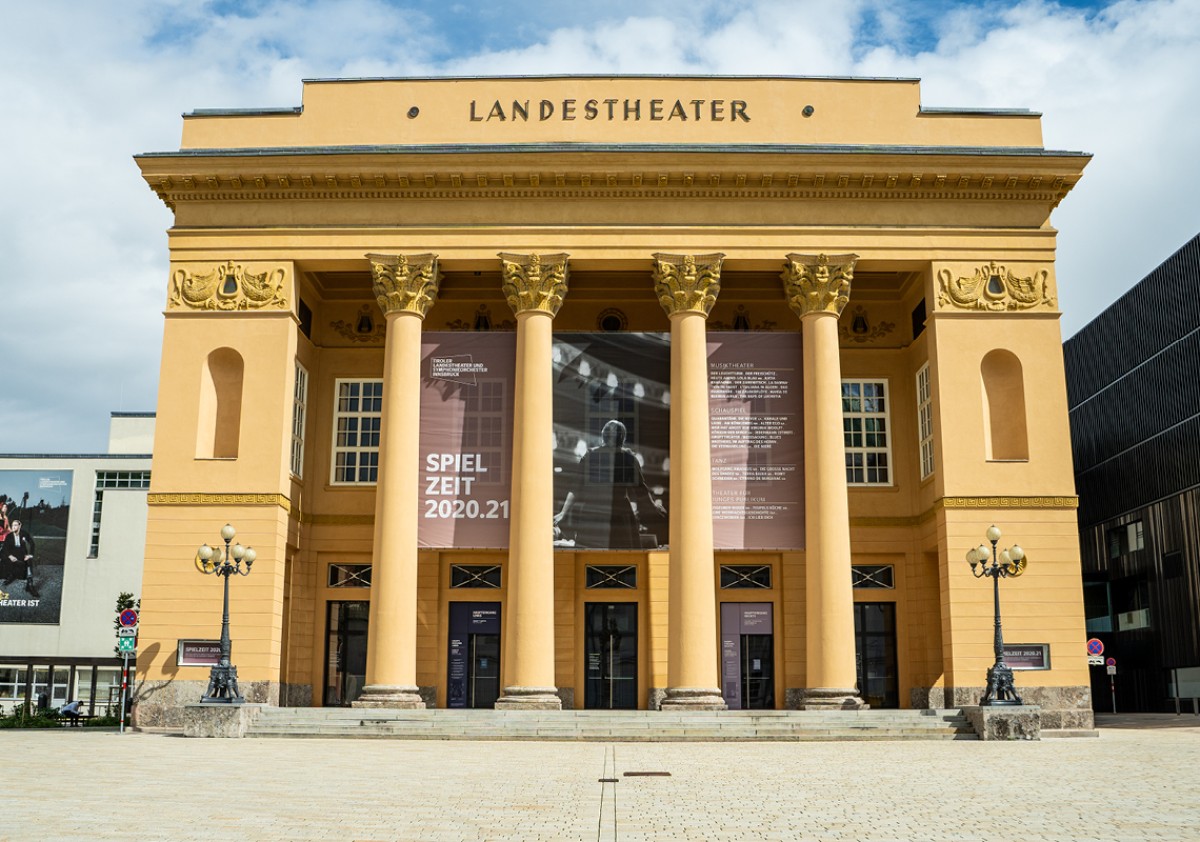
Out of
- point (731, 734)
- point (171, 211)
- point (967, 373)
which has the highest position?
point (171, 211)

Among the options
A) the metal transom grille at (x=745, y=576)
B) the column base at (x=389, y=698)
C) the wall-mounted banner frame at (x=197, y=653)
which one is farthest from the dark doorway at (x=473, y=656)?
the wall-mounted banner frame at (x=197, y=653)

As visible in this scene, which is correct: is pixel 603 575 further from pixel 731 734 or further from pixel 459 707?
pixel 731 734

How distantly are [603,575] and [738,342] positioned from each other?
25.3 ft

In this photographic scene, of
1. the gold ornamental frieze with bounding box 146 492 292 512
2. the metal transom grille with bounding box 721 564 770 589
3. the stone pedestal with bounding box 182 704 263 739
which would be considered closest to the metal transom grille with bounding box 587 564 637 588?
the metal transom grille with bounding box 721 564 770 589

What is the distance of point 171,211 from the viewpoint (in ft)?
108

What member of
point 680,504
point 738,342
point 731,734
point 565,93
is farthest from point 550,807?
point 565,93

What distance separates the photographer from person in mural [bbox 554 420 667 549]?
100ft

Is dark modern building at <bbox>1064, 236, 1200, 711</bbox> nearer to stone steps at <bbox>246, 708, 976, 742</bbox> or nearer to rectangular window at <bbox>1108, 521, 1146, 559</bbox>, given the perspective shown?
rectangular window at <bbox>1108, 521, 1146, 559</bbox>

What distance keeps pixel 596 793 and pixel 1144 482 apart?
48011 mm

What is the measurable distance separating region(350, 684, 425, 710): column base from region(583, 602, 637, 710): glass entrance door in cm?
Answer: 595

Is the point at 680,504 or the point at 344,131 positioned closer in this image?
the point at 680,504

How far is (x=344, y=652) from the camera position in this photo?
112 ft

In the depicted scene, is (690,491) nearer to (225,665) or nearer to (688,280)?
A: (688,280)

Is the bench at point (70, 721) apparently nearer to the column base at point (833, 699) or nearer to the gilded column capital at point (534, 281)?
the gilded column capital at point (534, 281)
